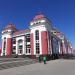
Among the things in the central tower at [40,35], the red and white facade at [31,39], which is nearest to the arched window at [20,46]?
the red and white facade at [31,39]

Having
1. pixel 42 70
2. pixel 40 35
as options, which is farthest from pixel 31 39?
pixel 42 70

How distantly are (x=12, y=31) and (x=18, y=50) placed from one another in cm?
933

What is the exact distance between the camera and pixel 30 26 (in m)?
51.7

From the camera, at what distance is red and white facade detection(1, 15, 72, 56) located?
159 ft

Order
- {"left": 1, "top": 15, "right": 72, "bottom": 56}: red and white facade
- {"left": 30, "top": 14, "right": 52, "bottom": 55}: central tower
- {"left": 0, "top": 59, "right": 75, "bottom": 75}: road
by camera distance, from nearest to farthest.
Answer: {"left": 0, "top": 59, "right": 75, "bottom": 75}: road
{"left": 30, "top": 14, "right": 52, "bottom": 55}: central tower
{"left": 1, "top": 15, "right": 72, "bottom": 56}: red and white facade

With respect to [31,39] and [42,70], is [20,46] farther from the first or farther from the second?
[42,70]

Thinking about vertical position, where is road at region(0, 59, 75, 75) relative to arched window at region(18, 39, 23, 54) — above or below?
below

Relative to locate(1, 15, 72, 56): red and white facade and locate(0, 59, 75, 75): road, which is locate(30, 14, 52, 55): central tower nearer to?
locate(1, 15, 72, 56): red and white facade

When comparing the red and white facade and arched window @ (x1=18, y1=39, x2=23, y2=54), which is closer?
the red and white facade

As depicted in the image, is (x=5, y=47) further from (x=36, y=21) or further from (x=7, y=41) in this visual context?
(x=36, y=21)

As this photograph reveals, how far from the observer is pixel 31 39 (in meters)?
50.9

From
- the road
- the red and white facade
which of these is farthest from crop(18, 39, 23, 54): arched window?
the road

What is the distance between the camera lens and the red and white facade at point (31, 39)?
48469 mm

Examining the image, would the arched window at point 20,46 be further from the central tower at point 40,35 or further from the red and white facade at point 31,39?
the central tower at point 40,35
